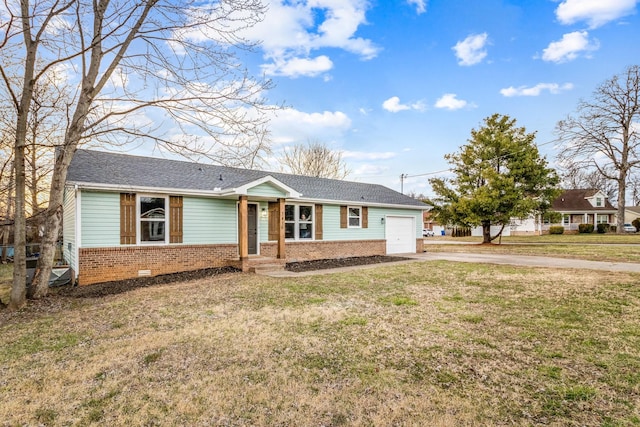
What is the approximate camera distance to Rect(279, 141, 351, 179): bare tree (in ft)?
106

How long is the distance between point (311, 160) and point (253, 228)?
21.1 metres

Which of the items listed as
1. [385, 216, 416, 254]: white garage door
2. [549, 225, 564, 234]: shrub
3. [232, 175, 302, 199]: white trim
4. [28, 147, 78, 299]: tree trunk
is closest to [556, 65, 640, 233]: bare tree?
[549, 225, 564, 234]: shrub

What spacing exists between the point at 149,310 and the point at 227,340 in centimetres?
268

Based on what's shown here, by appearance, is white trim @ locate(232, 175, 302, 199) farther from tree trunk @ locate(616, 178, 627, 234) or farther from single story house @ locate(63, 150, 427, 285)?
tree trunk @ locate(616, 178, 627, 234)

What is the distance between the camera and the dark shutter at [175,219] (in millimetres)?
10742

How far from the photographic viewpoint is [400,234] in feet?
57.6

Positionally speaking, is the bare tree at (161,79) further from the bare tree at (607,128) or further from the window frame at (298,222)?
the bare tree at (607,128)

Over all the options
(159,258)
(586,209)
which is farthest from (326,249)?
(586,209)

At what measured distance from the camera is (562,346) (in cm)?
437

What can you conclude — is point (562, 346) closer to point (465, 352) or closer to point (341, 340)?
point (465, 352)

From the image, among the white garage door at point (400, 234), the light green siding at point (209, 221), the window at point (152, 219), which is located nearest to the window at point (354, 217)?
the white garage door at point (400, 234)

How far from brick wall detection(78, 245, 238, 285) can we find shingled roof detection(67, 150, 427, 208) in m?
1.95

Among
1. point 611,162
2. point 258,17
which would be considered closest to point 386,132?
point 258,17

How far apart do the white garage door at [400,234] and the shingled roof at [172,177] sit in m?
1.03
